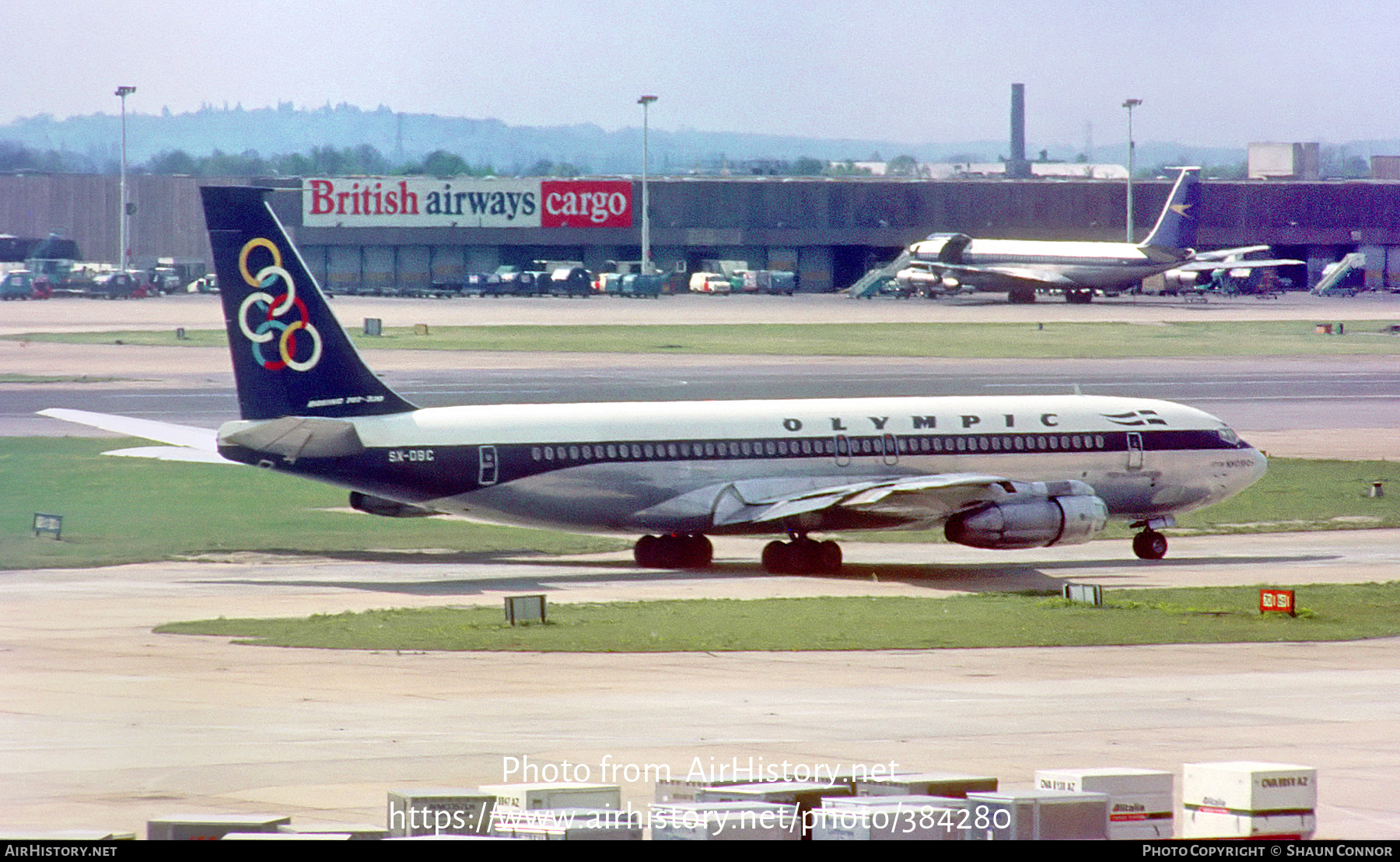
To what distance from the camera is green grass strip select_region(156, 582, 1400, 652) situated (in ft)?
120

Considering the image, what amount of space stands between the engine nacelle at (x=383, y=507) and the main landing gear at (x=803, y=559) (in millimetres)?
8658

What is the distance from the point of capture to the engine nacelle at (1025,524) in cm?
4725

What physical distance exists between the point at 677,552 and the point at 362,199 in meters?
134

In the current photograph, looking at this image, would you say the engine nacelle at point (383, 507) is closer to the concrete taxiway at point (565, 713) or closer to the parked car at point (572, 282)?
the concrete taxiway at point (565, 713)

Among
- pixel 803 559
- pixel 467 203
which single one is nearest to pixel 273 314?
pixel 803 559

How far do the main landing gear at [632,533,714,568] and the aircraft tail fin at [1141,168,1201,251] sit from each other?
123 meters

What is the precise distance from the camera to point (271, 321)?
45125 millimetres

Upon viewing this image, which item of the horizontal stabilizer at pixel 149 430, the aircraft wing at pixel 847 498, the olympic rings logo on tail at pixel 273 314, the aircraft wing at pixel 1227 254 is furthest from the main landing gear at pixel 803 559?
the aircraft wing at pixel 1227 254

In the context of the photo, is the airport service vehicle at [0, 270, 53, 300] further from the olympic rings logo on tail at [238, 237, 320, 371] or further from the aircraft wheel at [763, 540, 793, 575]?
the aircraft wheel at [763, 540, 793, 575]

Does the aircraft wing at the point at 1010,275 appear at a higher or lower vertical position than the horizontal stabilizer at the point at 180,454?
higher

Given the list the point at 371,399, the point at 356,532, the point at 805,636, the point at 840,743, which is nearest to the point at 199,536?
the point at 356,532

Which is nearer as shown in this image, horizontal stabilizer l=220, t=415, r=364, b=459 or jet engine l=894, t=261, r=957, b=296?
horizontal stabilizer l=220, t=415, r=364, b=459

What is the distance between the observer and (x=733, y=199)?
620 feet

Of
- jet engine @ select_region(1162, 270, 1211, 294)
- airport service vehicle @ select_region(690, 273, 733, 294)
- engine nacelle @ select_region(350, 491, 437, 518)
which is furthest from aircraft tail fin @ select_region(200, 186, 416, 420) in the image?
jet engine @ select_region(1162, 270, 1211, 294)
